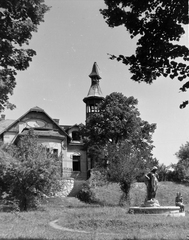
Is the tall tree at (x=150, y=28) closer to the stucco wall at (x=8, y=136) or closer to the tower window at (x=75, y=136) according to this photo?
the stucco wall at (x=8, y=136)

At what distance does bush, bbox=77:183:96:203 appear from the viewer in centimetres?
2759

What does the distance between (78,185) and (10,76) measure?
73.6 feet

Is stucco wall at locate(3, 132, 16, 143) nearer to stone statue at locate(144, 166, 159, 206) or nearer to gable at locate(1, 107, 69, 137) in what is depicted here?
gable at locate(1, 107, 69, 137)

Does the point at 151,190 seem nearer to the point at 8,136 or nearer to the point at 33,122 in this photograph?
the point at 33,122

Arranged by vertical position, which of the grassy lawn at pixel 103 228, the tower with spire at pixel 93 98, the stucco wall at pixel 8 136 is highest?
the tower with spire at pixel 93 98

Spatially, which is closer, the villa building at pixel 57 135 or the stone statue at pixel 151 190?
the stone statue at pixel 151 190

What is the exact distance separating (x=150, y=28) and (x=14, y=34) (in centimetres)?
381

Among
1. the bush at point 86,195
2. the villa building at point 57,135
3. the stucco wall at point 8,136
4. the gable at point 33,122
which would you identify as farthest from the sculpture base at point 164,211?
the stucco wall at point 8,136

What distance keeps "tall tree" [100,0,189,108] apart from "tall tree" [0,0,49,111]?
90.0 inches

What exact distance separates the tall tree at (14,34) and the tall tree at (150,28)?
2.29 m

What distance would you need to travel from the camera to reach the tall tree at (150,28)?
6.92m

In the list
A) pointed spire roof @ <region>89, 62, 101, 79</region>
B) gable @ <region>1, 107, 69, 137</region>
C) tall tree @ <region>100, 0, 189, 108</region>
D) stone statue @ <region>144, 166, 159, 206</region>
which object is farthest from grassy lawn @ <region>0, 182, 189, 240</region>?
pointed spire roof @ <region>89, 62, 101, 79</region>

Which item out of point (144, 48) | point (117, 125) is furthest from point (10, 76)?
point (117, 125)

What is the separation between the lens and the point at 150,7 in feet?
23.7
